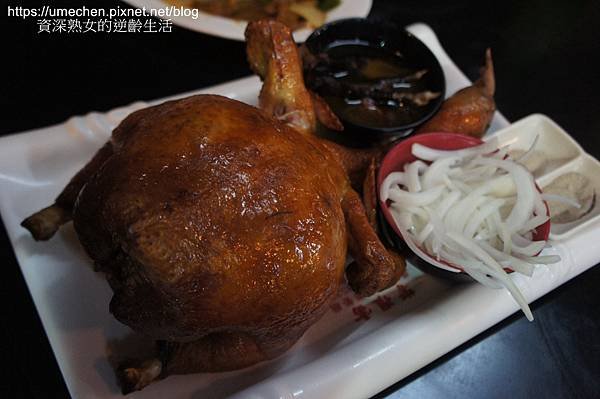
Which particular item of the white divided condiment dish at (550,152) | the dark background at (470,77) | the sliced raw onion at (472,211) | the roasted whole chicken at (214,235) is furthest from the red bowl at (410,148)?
the dark background at (470,77)

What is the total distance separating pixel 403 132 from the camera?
198cm

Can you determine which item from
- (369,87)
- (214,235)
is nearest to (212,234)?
(214,235)

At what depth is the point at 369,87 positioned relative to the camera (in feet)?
6.75

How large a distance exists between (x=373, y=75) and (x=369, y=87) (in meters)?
0.17

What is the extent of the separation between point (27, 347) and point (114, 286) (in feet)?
1.70

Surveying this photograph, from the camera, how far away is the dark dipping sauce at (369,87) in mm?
2033

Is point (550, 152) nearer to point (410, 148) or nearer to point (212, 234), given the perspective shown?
point (410, 148)

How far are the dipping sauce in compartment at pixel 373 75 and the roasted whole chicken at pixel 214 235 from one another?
0.58 meters

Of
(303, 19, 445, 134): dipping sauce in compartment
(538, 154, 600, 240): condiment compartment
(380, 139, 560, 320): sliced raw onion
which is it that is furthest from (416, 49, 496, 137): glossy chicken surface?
(538, 154, 600, 240): condiment compartment

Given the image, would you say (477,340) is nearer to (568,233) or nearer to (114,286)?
(568,233)

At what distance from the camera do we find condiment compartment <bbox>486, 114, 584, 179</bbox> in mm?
2078

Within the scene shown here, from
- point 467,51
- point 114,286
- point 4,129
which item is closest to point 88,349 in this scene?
point 114,286

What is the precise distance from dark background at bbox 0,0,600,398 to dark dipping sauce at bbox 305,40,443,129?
0.73m

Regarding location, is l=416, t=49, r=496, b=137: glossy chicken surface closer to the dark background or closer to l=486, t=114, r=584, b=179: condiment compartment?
l=486, t=114, r=584, b=179: condiment compartment
